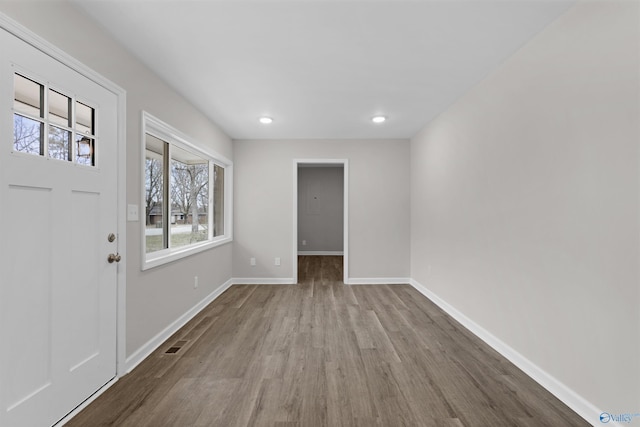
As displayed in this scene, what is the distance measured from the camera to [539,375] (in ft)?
6.52

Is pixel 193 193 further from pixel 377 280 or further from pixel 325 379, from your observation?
pixel 377 280

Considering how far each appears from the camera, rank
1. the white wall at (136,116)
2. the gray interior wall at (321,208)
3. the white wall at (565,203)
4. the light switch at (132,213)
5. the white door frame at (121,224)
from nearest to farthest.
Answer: the white wall at (565,203), the white wall at (136,116), the white door frame at (121,224), the light switch at (132,213), the gray interior wall at (321,208)

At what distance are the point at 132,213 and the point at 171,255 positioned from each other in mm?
707

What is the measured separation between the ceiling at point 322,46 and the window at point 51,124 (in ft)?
1.97

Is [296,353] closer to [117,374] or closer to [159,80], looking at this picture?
[117,374]

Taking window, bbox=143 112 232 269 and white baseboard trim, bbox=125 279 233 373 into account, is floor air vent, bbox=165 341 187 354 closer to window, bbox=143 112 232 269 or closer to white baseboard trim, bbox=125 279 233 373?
white baseboard trim, bbox=125 279 233 373

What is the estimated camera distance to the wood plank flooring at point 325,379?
5.49ft

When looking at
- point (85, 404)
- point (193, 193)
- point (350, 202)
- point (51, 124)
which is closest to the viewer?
point (51, 124)

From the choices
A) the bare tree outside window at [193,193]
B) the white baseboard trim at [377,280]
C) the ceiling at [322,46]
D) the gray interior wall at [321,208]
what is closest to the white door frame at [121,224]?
the ceiling at [322,46]

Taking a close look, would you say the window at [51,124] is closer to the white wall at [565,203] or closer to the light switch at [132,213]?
the light switch at [132,213]

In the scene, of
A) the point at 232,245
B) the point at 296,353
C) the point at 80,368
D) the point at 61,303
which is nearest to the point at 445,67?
the point at 296,353

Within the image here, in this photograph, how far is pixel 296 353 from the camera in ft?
7.94

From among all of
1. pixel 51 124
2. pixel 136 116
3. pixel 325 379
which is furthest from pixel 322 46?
pixel 325 379

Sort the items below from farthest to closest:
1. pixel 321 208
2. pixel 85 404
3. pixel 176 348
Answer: pixel 321 208
pixel 176 348
pixel 85 404
